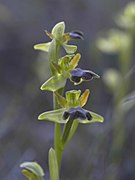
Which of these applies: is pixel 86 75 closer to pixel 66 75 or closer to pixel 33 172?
pixel 66 75

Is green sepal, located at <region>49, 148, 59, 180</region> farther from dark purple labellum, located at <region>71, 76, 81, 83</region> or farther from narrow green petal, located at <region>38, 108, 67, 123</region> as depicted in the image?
dark purple labellum, located at <region>71, 76, 81, 83</region>

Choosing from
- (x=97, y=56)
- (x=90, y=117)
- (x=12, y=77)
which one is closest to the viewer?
(x=90, y=117)

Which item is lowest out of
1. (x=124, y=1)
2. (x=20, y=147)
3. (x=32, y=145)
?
(x=20, y=147)

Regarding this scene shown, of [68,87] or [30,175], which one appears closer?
[30,175]

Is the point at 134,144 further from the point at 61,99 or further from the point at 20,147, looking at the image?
the point at 61,99

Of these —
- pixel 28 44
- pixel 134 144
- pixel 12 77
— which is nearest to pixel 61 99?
pixel 134 144

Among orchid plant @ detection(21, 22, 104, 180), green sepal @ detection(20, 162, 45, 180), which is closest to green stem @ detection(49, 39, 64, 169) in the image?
orchid plant @ detection(21, 22, 104, 180)

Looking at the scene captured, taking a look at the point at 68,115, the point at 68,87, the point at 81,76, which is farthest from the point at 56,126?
the point at 68,87

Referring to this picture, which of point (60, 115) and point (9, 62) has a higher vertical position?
point (9, 62)

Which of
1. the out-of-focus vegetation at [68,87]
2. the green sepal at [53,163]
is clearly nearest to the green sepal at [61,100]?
the green sepal at [53,163]
